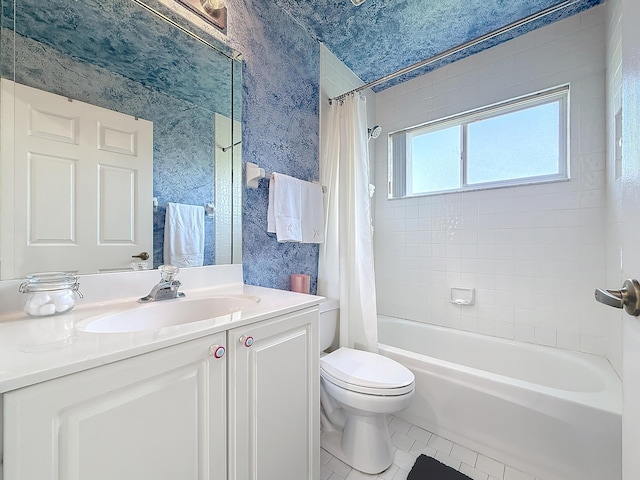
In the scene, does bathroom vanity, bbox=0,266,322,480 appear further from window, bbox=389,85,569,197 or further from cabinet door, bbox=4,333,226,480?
window, bbox=389,85,569,197

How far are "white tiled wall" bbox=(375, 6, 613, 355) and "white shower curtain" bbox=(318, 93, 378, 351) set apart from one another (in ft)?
2.42

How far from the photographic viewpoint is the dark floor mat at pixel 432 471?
4.13 feet

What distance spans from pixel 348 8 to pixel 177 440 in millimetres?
2196

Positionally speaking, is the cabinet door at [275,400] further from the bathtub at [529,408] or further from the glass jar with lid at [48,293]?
the bathtub at [529,408]

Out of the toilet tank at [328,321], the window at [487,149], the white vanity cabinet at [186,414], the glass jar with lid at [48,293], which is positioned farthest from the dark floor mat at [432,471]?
the window at [487,149]

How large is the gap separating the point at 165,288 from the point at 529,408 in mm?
1712

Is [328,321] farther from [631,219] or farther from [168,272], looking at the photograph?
[631,219]

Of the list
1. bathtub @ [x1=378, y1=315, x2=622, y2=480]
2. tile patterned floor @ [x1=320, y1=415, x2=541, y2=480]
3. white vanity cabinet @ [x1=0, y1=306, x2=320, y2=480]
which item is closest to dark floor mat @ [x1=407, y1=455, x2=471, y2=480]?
tile patterned floor @ [x1=320, y1=415, x2=541, y2=480]

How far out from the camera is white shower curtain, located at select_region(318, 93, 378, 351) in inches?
68.9

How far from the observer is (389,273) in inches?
97.8

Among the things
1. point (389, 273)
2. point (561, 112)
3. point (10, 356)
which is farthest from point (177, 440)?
point (561, 112)

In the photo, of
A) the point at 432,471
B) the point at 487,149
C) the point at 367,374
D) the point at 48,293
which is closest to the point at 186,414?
the point at 48,293

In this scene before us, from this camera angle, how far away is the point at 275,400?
35.5 inches

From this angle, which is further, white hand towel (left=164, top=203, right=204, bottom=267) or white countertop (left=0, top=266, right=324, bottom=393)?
white hand towel (left=164, top=203, right=204, bottom=267)
